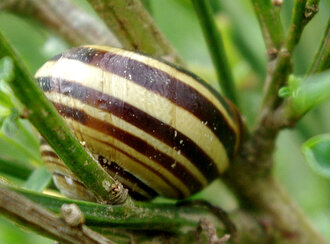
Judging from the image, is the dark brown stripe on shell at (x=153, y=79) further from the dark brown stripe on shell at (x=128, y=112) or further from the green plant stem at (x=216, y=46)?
the green plant stem at (x=216, y=46)

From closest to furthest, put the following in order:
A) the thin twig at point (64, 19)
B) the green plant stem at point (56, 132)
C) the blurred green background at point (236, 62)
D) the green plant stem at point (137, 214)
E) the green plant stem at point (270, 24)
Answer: the green plant stem at point (56, 132) → the green plant stem at point (137, 214) → the green plant stem at point (270, 24) → the thin twig at point (64, 19) → the blurred green background at point (236, 62)

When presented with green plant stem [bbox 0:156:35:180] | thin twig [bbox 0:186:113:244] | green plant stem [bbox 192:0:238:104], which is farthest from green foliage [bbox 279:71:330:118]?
green plant stem [bbox 0:156:35:180]

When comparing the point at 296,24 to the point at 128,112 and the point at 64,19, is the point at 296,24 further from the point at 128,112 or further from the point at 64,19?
the point at 64,19

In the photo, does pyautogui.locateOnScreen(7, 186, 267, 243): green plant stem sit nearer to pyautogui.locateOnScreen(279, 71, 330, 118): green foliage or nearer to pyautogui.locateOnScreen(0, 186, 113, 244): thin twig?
pyautogui.locateOnScreen(0, 186, 113, 244): thin twig

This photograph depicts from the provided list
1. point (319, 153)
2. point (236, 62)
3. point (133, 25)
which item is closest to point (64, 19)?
point (133, 25)

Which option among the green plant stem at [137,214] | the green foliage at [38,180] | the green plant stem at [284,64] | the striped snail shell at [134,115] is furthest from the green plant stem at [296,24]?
the green foliage at [38,180]

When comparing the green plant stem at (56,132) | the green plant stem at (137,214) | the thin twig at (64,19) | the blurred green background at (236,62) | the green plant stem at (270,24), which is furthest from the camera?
the blurred green background at (236,62)

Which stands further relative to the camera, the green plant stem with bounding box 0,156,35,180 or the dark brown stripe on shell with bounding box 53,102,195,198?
the green plant stem with bounding box 0,156,35,180
